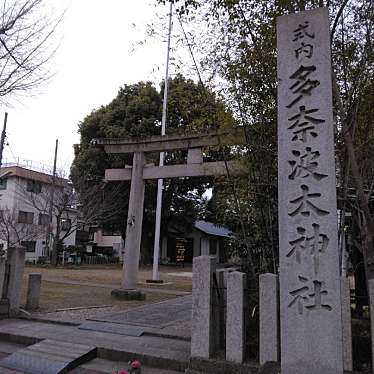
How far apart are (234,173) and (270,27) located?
91.9 inches

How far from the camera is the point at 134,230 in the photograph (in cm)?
1134

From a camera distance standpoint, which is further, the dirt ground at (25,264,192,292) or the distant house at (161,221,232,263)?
the distant house at (161,221,232,263)

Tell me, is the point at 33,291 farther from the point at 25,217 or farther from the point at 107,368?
the point at 25,217

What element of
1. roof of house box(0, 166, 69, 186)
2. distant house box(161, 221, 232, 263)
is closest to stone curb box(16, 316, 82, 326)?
roof of house box(0, 166, 69, 186)

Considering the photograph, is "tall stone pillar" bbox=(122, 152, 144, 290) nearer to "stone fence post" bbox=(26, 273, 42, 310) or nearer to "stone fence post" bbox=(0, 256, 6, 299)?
"stone fence post" bbox=(26, 273, 42, 310)

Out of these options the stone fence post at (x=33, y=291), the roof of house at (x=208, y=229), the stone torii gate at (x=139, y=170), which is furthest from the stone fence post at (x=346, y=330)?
the roof of house at (x=208, y=229)

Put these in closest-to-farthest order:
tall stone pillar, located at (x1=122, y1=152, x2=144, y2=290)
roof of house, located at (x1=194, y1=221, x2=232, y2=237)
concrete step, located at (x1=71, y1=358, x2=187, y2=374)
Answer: concrete step, located at (x1=71, y1=358, x2=187, y2=374) < tall stone pillar, located at (x1=122, y1=152, x2=144, y2=290) < roof of house, located at (x1=194, y1=221, x2=232, y2=237)

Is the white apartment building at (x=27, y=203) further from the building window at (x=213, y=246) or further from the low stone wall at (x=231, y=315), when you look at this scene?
the low stone wall at (x=231, y=315)

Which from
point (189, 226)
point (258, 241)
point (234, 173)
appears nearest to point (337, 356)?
point (258, 241)

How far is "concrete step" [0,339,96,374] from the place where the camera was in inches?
203

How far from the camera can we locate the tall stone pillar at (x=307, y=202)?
3.79 meters

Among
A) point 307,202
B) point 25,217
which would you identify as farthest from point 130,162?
point 307,202

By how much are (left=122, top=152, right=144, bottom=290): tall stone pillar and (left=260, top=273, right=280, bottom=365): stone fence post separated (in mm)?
6883

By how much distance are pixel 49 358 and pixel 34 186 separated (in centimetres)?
2709
